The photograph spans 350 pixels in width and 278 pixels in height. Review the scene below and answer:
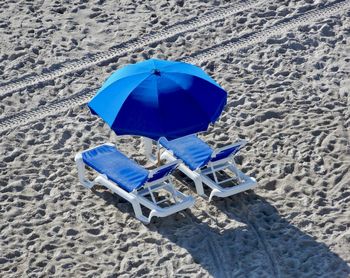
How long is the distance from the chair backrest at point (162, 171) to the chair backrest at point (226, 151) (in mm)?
528

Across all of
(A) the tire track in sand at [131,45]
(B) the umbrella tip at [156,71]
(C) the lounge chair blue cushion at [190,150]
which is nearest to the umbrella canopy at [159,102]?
(B) the umbrella tip at [156,71]

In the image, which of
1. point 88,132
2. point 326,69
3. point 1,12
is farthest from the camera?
point 1,12

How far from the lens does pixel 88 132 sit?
15.9 metres

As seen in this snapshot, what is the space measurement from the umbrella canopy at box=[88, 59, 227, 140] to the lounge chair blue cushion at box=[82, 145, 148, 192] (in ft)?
1.98

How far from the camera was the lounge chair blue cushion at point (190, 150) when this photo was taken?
14.8m

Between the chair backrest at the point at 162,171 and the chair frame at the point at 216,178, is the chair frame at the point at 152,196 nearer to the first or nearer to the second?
the chair backrest at the point at 162,171

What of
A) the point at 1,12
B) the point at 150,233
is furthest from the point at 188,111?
the point at 1,12

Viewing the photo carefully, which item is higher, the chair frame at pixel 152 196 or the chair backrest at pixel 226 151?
the chair backrest at pixel 226 151

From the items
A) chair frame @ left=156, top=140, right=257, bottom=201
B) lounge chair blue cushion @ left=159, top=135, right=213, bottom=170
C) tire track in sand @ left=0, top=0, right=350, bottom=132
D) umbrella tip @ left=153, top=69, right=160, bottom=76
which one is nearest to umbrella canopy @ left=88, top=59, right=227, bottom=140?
umbrella tip @ left=153, top=69, right=160, bottom=76

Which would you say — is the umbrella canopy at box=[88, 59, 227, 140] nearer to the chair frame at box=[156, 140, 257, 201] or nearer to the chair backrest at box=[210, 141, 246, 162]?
the chair backrest at box=[210, 141, 246, 162]

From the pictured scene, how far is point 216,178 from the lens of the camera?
1485 centimetres

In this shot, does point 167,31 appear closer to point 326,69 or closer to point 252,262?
point 326,69

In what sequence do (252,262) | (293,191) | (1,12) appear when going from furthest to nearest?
(1,12) < (293,191) < (252,262)

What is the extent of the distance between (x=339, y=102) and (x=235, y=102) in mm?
1315
